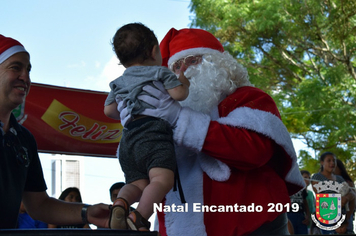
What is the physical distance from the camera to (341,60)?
11031 mm

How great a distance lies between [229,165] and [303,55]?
11.0 metres

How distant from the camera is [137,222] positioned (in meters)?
1.81

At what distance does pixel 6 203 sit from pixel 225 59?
134 centimetres

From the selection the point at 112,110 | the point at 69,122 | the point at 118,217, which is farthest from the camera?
the point at 69,122

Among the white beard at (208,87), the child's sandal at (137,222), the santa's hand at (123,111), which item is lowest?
the child's sandal at (137,222)

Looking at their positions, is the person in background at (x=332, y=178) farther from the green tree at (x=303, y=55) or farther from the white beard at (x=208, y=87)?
the green tree at (x=303, y=55)

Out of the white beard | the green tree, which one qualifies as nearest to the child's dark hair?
the white beard

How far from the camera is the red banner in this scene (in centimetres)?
584

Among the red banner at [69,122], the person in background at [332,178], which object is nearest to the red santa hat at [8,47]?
the red banner at [69,122]

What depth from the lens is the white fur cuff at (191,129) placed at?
85.3 inches

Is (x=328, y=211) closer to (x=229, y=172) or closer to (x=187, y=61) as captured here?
(x=187, y=61)

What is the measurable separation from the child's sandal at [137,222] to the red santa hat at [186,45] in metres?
1.16

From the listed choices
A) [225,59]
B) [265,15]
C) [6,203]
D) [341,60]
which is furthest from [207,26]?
[6,203]

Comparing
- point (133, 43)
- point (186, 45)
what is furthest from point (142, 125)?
point (186, 45)
